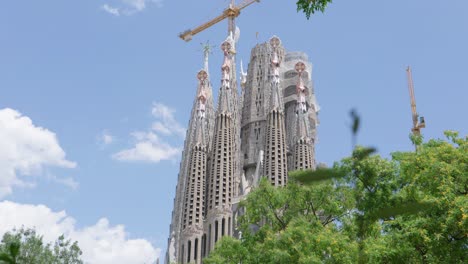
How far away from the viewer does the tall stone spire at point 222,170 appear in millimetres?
58312

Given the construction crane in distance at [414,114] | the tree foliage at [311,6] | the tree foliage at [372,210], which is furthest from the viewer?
the construction crane in distance at [414,114]

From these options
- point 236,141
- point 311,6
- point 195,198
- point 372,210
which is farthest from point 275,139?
point 311,6

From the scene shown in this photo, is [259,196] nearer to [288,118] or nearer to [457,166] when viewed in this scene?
[457,166]

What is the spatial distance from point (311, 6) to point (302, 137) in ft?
185

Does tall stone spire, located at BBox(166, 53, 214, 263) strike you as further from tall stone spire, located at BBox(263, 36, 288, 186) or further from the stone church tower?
tall stone spire, located at BBox(263, 36, 288, 186)

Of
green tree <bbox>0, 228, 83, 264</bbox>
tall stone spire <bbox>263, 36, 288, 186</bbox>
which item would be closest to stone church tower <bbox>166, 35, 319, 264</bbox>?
tall stone spire <bbox>263, 36, 288, 186</bbox>

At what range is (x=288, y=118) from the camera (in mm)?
70625

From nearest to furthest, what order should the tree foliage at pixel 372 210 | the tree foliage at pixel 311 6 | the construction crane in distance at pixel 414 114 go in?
the tree foliage at pixel 311 6 → the tree foliage at pixel 372 210 → the construction crane in distance at pixel 414 114

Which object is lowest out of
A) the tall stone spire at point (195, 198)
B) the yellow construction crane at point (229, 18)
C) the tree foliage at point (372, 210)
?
the tree foliage at point (372, 210)

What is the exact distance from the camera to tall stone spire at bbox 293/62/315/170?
63.3 meters

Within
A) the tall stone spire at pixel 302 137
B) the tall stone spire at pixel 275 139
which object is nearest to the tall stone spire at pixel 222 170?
the tall stone spire at pixel 275 139

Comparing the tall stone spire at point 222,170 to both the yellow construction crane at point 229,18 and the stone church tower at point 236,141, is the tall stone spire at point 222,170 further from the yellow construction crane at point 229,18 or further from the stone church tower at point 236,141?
the yellow construction crane at point 229,18

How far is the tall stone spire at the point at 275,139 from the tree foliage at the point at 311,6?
50.0 meters

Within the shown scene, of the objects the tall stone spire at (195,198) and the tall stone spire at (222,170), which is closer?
the tall stone spire at (195,198)
